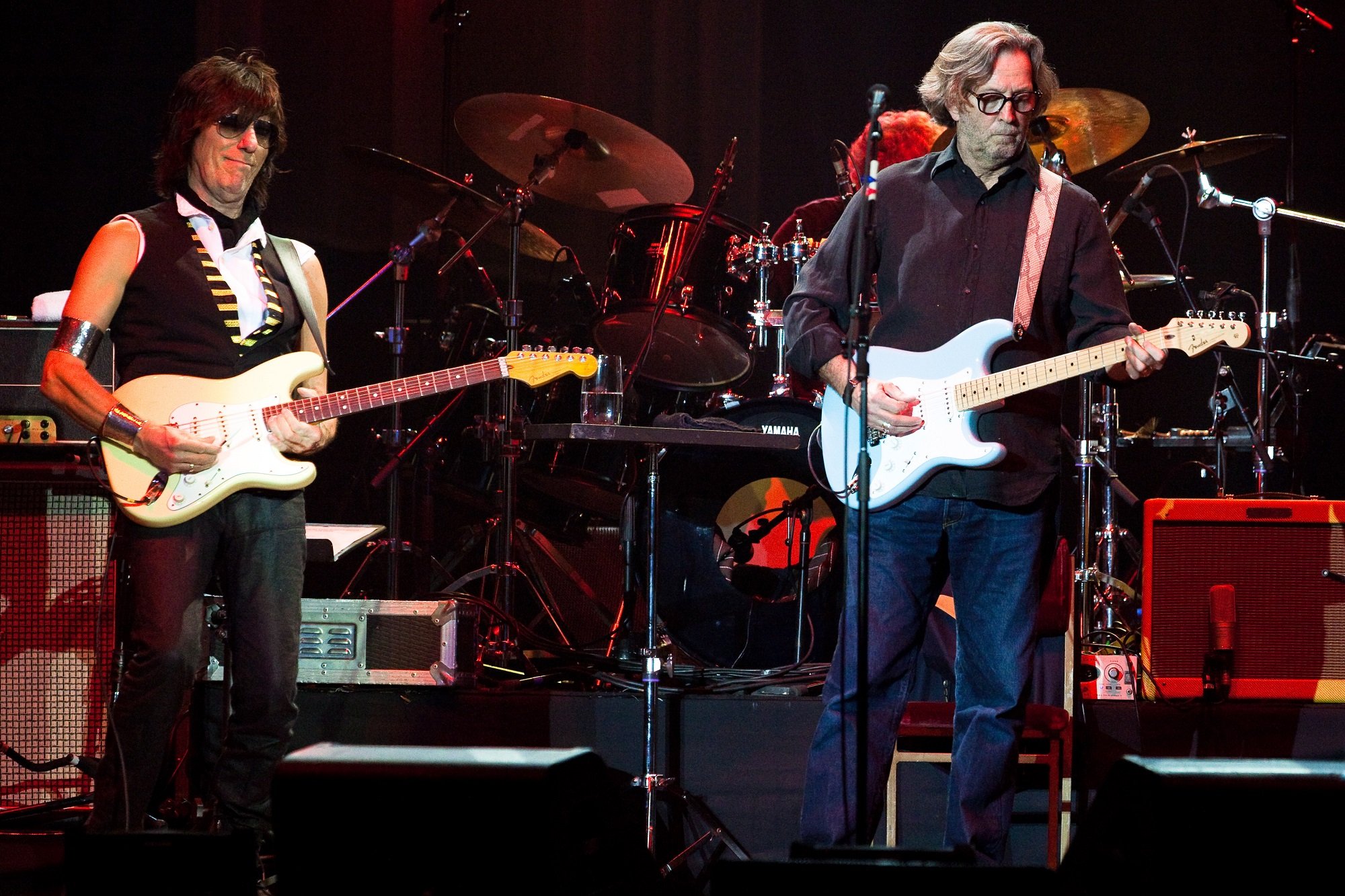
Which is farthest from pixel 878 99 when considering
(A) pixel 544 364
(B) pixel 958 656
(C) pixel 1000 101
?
(A) pixel 544 364

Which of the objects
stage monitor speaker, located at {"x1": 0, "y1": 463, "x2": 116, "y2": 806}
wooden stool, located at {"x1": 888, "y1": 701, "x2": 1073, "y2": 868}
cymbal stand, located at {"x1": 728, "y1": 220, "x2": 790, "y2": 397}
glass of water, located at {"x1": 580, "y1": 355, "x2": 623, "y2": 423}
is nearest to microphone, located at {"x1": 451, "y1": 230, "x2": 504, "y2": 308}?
cymbal stand, located at {"x1": 728, "y1": 220, "x2": 790, "y2": 397}

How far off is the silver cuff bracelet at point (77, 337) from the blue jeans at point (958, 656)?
2.02 meters

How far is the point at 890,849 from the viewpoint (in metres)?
2.03

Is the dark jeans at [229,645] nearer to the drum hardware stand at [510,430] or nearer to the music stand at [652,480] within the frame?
the music stand at [652,480]

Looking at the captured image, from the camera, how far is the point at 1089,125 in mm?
5465

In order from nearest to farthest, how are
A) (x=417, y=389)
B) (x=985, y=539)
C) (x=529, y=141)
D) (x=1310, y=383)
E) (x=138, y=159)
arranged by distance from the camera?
(x=985, y=539)
(x=417, y=389)
(x=529, y=141)
(x=138, y=159)
(x=1310, y=383)

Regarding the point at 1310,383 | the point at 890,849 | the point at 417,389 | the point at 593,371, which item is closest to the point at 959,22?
the point at 1310,383

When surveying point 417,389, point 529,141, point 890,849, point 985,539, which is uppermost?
point 529,141

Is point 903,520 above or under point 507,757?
above

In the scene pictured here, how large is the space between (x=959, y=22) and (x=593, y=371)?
4061mm

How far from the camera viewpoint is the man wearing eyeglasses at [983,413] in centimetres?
304

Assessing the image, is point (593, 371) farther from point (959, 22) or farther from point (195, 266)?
point (959, 22)

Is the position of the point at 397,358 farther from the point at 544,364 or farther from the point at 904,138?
the point at 904,138

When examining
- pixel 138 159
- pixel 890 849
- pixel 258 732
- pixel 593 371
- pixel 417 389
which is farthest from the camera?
pixel 138 159
